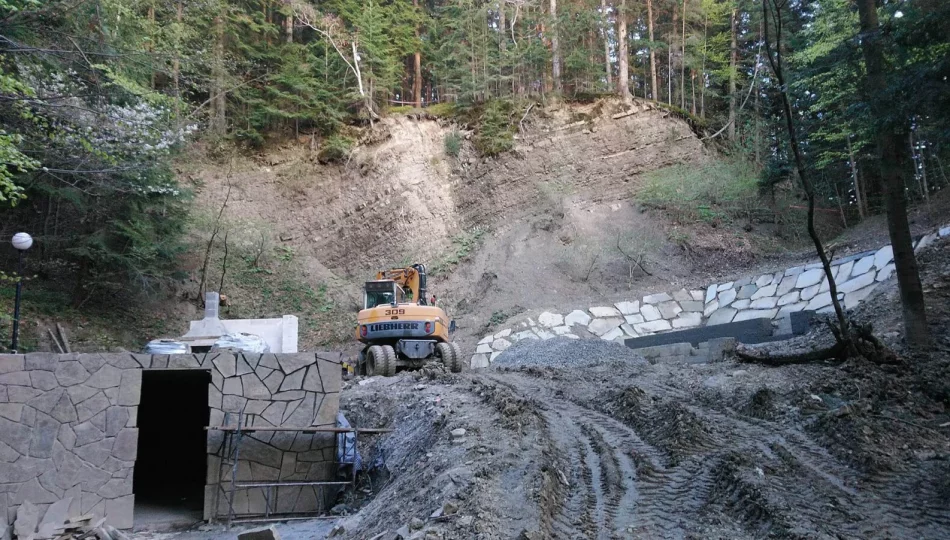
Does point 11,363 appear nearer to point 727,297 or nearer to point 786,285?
point 727,297

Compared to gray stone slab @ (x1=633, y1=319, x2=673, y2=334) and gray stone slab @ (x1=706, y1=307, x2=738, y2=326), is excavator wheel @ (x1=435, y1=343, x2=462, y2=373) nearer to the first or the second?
gray stone slab @ (x1=633, y1=319, x2=673, y2=334)

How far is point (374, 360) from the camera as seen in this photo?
1313cm

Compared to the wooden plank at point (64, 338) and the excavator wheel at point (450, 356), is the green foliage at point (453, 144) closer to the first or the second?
the excavator wheel at point (450, 356)

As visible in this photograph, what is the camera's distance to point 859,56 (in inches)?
328

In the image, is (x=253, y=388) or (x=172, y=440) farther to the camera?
(x=172, y=440)

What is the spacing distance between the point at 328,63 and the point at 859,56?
842 inches

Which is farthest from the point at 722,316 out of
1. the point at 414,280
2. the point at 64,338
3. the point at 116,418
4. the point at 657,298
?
the point at 64,338

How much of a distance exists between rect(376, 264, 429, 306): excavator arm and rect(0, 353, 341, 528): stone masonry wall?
21.4 feet

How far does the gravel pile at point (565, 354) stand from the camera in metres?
13.5

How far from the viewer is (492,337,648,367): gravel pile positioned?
44.4ft

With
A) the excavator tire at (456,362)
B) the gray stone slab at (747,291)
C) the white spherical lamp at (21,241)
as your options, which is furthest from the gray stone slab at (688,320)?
the white spherical lamp at (21,241)

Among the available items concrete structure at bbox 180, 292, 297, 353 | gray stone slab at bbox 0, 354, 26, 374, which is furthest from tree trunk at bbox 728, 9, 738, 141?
gray stone slab at bbox 0, 354, 26, 374

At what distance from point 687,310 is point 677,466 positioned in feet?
40.2

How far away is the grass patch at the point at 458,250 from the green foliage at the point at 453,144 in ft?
12.8
